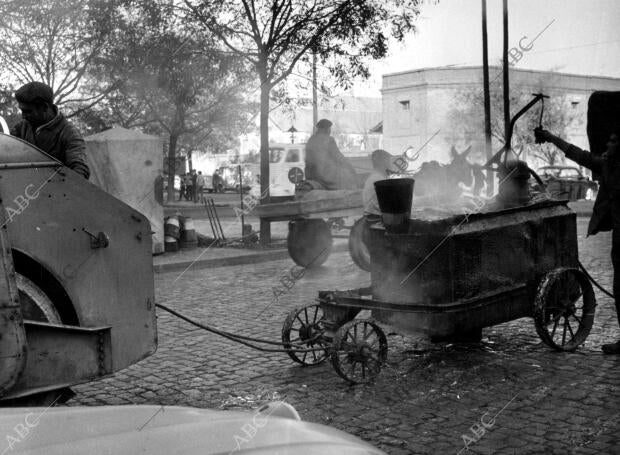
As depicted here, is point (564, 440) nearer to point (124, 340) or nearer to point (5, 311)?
point (124, 340)

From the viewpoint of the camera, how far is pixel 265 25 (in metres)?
15.0

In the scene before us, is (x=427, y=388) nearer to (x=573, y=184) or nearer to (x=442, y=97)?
(x=573, y=184)

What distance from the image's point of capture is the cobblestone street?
4.35 m

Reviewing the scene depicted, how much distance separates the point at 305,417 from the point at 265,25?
11.7 m

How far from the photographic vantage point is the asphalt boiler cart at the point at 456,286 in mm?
5543

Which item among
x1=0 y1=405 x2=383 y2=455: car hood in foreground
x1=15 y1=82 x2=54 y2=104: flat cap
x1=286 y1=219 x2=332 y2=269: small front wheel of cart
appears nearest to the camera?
x1=0 y1=405 x2=383 y2=455: car hood in foreground

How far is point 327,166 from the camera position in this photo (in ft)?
41.7

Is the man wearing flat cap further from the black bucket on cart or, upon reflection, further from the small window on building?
the small window on building

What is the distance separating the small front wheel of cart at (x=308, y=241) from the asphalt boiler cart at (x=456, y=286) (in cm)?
550

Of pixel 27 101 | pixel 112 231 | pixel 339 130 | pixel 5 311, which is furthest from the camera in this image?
pixel 339 130

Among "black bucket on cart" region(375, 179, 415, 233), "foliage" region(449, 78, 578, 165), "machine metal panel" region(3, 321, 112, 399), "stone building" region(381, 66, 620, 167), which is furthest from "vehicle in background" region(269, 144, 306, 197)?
"machine metal panel" region(3, 321, 112, 399)

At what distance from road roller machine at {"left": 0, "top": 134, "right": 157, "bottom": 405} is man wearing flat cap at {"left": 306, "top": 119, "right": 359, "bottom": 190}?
803 centimetres

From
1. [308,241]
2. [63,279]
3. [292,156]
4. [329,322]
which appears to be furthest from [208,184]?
[63,279]

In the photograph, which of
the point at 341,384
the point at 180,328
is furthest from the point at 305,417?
the point at 180,328
